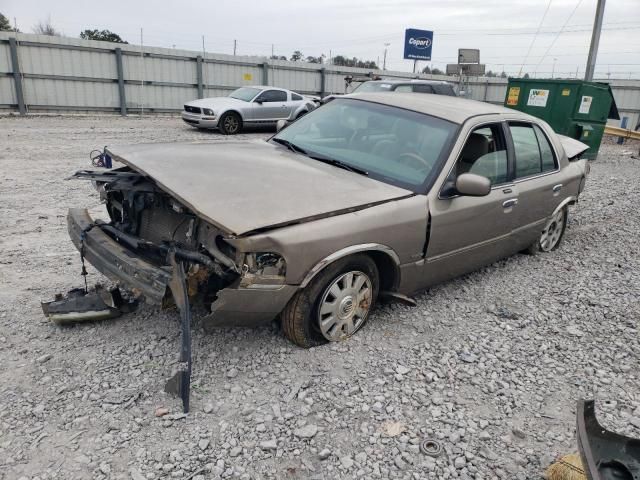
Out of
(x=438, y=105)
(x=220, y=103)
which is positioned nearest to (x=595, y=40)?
(x=220, y=103)

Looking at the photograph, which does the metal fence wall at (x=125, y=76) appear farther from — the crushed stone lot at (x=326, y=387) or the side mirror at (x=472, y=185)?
the side mirror at (x=472, y=185)

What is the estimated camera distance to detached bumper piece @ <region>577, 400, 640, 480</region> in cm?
212

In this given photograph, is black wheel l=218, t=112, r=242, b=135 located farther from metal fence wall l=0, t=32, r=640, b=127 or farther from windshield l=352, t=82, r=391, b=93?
metal fence wall l=0, t=32, r=640, b=127

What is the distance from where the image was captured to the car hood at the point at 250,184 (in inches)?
113

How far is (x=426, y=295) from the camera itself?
14.4 feet

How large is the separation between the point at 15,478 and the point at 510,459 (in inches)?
94.5

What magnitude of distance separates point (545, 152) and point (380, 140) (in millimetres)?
2039

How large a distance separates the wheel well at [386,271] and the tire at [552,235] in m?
2.52

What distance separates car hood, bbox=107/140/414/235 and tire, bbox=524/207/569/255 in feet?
8.54

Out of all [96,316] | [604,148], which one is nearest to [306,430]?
[96,316]

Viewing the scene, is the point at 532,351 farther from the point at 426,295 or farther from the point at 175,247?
the point at 175,247

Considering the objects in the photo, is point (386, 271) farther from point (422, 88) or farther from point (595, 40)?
point (595, 40)

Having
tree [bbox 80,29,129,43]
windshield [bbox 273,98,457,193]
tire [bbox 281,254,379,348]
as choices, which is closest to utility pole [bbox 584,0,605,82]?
windshield [bbox 273,98,457,193]

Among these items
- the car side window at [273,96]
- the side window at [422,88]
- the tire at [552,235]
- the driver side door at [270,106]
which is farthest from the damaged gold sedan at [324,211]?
the car side window at [273,96]
